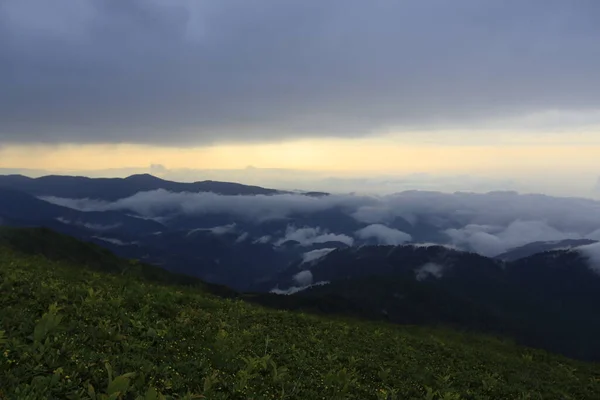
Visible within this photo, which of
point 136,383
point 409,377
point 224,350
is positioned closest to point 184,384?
point 136,383

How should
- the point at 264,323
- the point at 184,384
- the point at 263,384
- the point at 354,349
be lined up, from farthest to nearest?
the point at 264,323 < the point at 354,349 < the point at 263,384 < the point at 184,384

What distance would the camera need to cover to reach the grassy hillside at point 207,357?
28.2 feet

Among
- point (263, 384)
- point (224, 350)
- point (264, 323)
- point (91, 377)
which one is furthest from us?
point (264, 323)

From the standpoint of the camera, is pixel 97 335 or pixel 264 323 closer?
pixel 97 335

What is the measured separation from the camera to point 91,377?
852 centimetres

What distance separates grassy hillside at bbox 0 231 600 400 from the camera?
8602mm

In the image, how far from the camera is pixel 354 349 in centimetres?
1731

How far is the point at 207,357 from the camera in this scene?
11.7 metres

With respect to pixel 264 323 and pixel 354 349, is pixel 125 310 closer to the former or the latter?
pixel 264 323

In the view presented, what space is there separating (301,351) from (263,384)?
439 centimetres

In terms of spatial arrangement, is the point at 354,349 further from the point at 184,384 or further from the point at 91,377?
the point at 91,377

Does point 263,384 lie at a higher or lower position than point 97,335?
lower

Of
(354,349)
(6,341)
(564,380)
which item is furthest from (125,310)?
(564,380)

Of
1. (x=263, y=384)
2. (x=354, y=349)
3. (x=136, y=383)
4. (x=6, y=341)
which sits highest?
(x=6, y=341)
